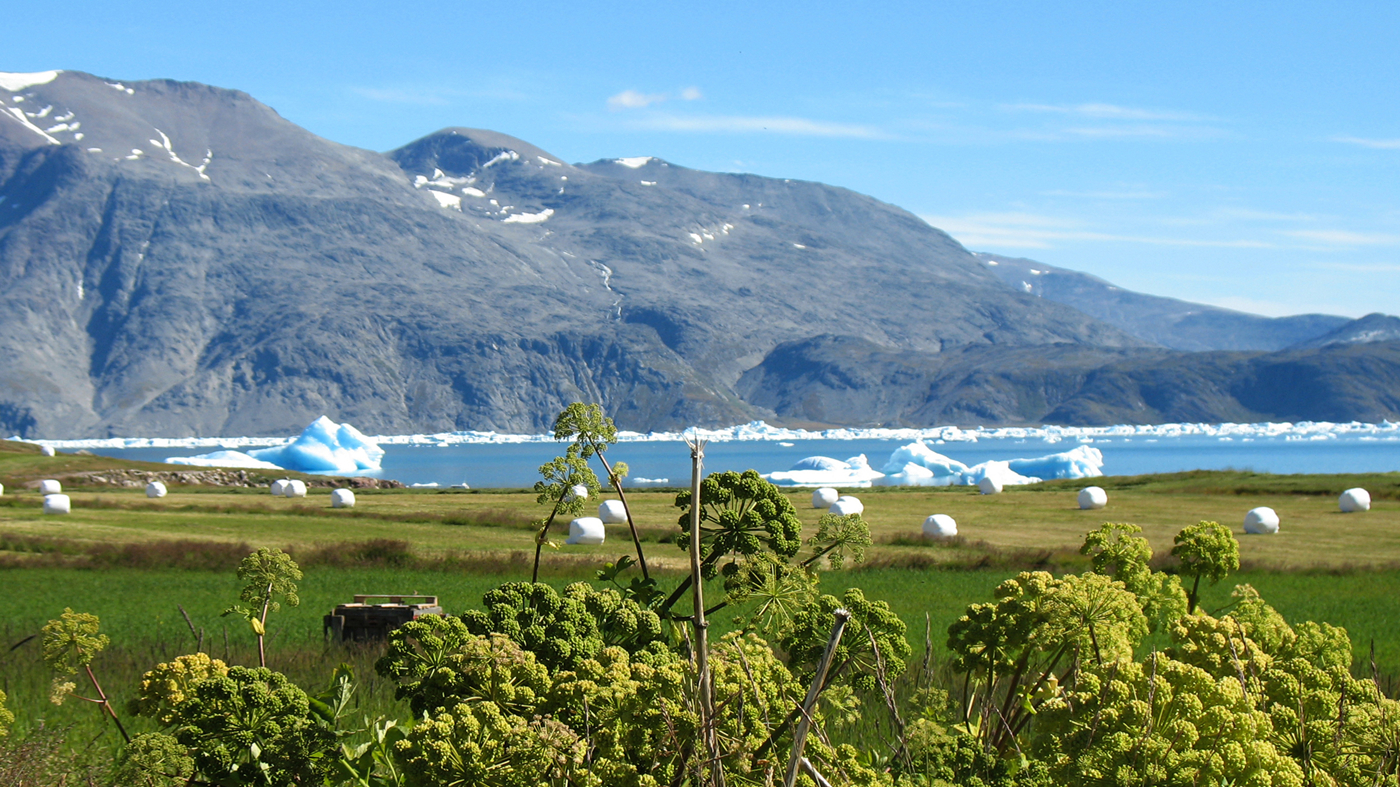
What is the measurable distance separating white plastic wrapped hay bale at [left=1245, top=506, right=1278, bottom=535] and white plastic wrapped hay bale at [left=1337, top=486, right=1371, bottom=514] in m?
9.16

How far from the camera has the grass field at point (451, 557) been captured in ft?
52.1

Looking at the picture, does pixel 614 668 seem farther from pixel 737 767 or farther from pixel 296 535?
pixel 296 535

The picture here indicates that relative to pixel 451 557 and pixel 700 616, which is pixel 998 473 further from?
pixel 700 616

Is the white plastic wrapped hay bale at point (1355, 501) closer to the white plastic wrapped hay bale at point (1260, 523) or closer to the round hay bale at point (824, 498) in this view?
the white plastic wrapped hay bale at point (1260, 523)

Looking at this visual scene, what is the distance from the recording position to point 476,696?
11.2 feet

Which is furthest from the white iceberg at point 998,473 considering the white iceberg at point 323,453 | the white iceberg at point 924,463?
the white iceberg at point 323,453

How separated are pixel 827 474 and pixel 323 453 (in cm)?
6254

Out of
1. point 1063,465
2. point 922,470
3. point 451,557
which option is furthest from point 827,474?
point 451,557

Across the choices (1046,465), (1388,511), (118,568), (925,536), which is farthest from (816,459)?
(118,568)

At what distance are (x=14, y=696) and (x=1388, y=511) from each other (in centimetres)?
4645

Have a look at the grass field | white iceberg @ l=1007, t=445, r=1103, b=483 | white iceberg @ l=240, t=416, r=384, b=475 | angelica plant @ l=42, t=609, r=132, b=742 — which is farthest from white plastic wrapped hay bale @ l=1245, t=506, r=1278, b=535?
white iceberg @ l=240, t=416, r=384, b=475

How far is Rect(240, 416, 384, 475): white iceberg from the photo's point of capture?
132 meters

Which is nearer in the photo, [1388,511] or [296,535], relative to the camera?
[296,535]

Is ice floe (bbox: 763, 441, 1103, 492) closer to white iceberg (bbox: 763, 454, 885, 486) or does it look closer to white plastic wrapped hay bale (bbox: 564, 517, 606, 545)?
white iceberg (bbox: 763, 454, 885, 486)
